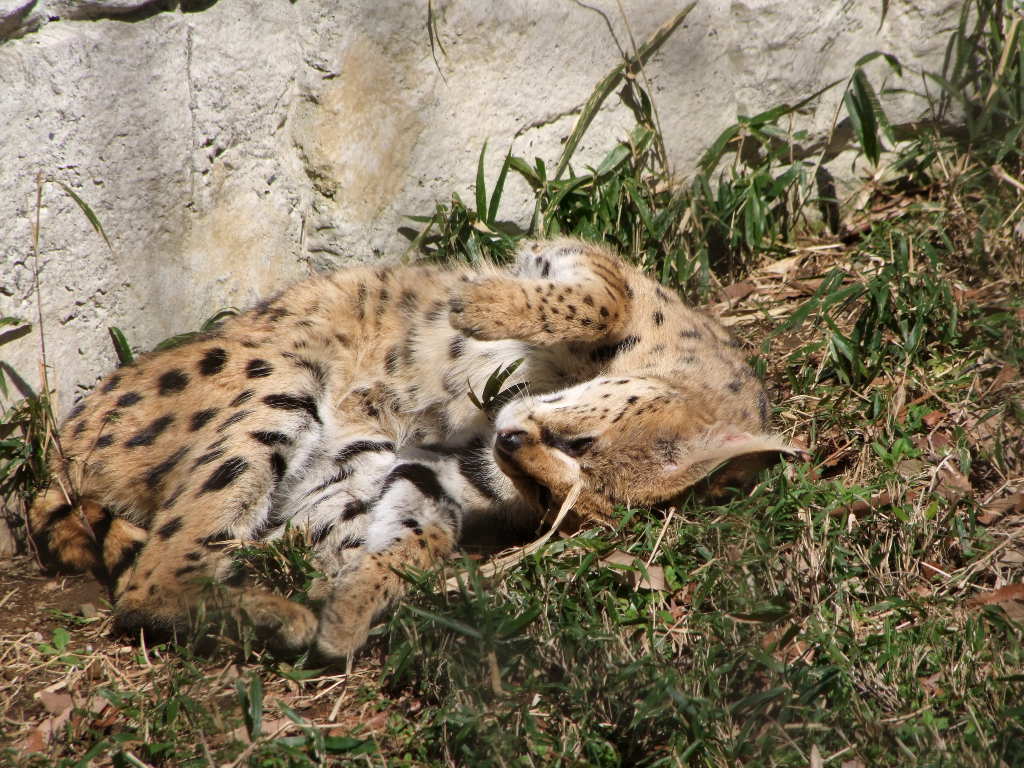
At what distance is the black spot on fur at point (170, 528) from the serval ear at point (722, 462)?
182cm

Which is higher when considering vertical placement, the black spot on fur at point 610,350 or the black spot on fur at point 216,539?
the black spot on fur at point 610,350

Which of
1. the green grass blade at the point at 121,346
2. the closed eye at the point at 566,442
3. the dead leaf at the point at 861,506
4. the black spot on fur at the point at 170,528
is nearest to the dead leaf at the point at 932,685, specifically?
the dead leaf at the point at 861,506

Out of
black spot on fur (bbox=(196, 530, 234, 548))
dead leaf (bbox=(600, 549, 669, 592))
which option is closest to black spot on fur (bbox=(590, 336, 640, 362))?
dead leaf (bbox=(600, 549, 669, 592))

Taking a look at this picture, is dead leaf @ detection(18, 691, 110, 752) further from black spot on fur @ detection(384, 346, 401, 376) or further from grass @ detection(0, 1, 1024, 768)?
black spot on fur @ detection(384, 346, 401, 376)

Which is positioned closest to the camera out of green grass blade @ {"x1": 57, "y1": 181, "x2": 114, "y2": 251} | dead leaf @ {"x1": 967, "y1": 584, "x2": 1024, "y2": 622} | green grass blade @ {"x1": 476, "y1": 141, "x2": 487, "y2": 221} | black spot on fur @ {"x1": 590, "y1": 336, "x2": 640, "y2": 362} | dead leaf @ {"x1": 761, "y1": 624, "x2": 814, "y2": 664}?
dead leaf @ {"x1": 761, "y1": 624, "x2": 814, "y2": 664}

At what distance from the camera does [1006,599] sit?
11.0ft

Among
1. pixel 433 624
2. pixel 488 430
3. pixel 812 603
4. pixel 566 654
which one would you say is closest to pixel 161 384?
pixel 488 430

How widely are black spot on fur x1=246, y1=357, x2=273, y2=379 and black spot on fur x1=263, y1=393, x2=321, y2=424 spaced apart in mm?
106

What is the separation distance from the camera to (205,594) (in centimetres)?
350

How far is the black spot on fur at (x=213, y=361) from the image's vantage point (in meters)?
4.16

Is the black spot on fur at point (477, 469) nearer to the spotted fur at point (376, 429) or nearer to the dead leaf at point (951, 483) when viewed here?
the spotted fur at point (376, 429)

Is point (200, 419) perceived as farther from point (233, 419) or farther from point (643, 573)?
point (643, 573)

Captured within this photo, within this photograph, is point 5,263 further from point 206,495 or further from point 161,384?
point 206,495

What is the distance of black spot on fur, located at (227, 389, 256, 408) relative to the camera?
13.5ft
